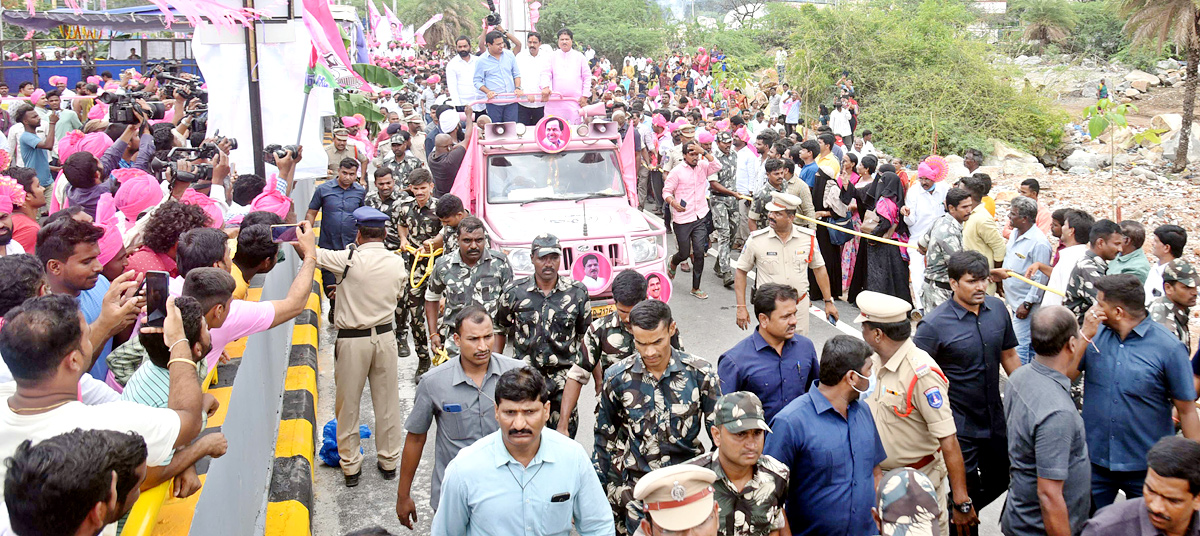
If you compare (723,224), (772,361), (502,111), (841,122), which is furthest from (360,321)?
(841,122)

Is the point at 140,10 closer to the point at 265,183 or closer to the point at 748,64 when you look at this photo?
the point at 265,183

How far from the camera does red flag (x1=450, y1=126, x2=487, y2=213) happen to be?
35.0 feet

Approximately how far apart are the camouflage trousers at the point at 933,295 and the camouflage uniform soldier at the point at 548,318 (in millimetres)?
3404

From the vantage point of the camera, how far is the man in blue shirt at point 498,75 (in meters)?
13.4

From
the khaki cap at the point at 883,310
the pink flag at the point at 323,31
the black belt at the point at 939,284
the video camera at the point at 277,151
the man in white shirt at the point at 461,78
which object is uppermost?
the pink flag at the point at 323,31

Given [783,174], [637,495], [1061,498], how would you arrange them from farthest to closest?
1. [783,174]
2. [1061,498]
3. [637,495]

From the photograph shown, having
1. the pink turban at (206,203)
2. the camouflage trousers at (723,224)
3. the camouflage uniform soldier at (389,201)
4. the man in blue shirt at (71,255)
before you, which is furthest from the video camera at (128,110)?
the camouflage trousers at (723,224)

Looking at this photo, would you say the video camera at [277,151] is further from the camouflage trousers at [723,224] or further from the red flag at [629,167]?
the camouflage trousers at [723,224]

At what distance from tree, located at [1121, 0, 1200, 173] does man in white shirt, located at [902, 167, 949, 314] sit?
→ 46.3ft

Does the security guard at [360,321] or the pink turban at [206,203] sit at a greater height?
the pink turban at [206,203]

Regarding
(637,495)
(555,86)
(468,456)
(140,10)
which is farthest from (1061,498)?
(140,10)

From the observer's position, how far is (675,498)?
11.0ft

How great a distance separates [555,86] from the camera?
1373 centimetres

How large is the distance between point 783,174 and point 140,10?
57.6 ft
